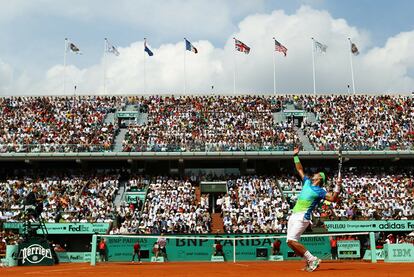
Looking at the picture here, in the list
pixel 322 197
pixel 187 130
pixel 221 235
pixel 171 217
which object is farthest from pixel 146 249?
pixel 187 130

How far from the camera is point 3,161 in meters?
47.2

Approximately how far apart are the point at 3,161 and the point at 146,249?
23525 mm

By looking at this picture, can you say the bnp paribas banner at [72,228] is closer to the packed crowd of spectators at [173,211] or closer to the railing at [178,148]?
the packed crowd of spectators at [173,211]

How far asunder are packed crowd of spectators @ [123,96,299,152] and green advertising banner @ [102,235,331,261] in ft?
56.2

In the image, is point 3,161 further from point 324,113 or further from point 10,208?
point 324,113

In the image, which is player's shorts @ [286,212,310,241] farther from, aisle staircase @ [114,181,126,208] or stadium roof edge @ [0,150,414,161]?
stadium roof edge @ [0,150,414,161]

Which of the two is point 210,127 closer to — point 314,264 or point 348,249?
point 348,249

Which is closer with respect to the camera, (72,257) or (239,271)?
(239,271)

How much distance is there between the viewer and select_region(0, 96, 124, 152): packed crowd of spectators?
46.5 meters

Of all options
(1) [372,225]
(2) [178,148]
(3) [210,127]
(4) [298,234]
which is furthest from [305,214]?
(3) [210,127]

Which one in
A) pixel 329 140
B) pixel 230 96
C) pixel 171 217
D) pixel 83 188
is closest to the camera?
pixel 171 217

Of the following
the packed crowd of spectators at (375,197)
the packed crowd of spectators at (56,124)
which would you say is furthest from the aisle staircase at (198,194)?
the packed crowd of spectators at (375,197)

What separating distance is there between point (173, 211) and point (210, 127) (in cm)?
1232

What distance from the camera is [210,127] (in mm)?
50719
